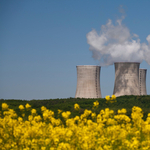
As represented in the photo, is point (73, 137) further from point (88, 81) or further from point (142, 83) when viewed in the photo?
point (142, 83)

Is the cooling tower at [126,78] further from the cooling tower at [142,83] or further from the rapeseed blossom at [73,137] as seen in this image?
the rapeseed blossom at [73,137]

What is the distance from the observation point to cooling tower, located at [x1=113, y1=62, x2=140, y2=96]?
2841cm

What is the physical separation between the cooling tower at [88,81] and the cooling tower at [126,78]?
87.2 inches

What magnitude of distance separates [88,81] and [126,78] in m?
3.92

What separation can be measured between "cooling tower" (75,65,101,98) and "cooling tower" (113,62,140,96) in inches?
87.2

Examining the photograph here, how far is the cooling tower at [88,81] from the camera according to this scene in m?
26.8

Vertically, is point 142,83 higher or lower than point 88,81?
higher

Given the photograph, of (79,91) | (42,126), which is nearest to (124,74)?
(79,91)

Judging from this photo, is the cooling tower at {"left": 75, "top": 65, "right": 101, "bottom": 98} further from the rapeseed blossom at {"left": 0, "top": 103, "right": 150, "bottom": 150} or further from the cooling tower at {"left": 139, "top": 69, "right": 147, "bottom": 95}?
the rapeseed blossom at {"left": 0, "top": 103, "right": 150, "bottom": 150}

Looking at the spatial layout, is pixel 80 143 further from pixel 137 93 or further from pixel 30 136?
pixel 137 93

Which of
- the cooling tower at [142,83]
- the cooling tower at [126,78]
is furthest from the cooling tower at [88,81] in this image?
the cooling tower at [142,83]

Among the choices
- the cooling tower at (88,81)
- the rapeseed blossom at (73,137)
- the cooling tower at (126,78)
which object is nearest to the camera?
the rapeseed blossom at (73,137)

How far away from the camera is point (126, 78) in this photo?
1124 inches

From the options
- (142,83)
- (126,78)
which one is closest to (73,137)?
(126,78)
